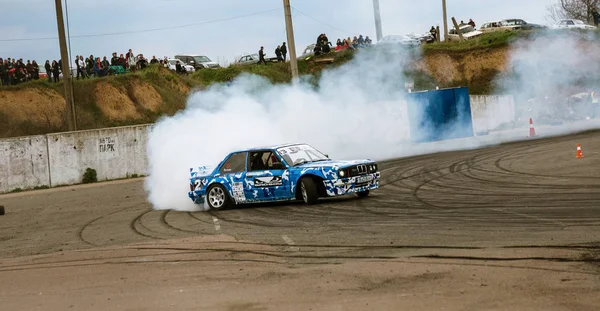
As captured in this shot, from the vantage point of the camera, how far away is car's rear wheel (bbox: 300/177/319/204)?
1658 cm

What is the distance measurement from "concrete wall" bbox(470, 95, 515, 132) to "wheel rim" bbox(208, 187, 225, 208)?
28621 millimetres

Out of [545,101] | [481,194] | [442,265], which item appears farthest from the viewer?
[545,101]

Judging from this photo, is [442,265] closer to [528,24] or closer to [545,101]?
[545,101]

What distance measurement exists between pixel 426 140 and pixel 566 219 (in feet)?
79.3

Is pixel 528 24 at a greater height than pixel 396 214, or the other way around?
pixel 528 24

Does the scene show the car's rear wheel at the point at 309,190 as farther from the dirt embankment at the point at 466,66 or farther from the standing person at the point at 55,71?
the dirt embankment at the point at 466,66

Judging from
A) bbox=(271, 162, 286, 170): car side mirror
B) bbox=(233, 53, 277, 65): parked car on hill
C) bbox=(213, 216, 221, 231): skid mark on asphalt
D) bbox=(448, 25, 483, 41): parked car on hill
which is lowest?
bbox=(213, 216, 221, 231): skid mark on asphalt

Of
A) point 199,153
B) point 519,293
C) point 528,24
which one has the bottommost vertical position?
point 519,293

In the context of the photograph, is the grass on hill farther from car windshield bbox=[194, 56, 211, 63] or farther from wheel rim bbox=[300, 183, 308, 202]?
wheel rim bbox=[300, 183, 308, 202]

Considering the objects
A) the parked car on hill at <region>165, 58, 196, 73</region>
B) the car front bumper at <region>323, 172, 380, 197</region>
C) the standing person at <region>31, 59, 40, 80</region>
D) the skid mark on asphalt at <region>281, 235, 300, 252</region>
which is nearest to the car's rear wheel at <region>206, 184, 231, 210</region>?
the car front bumper at <region>323, 172, 380, 197</region>

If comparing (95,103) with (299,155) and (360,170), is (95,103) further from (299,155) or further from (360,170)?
(360,170)

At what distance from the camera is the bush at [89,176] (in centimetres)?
3020

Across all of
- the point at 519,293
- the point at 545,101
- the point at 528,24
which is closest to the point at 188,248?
the point at 519,293

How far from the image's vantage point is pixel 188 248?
40.4ft
